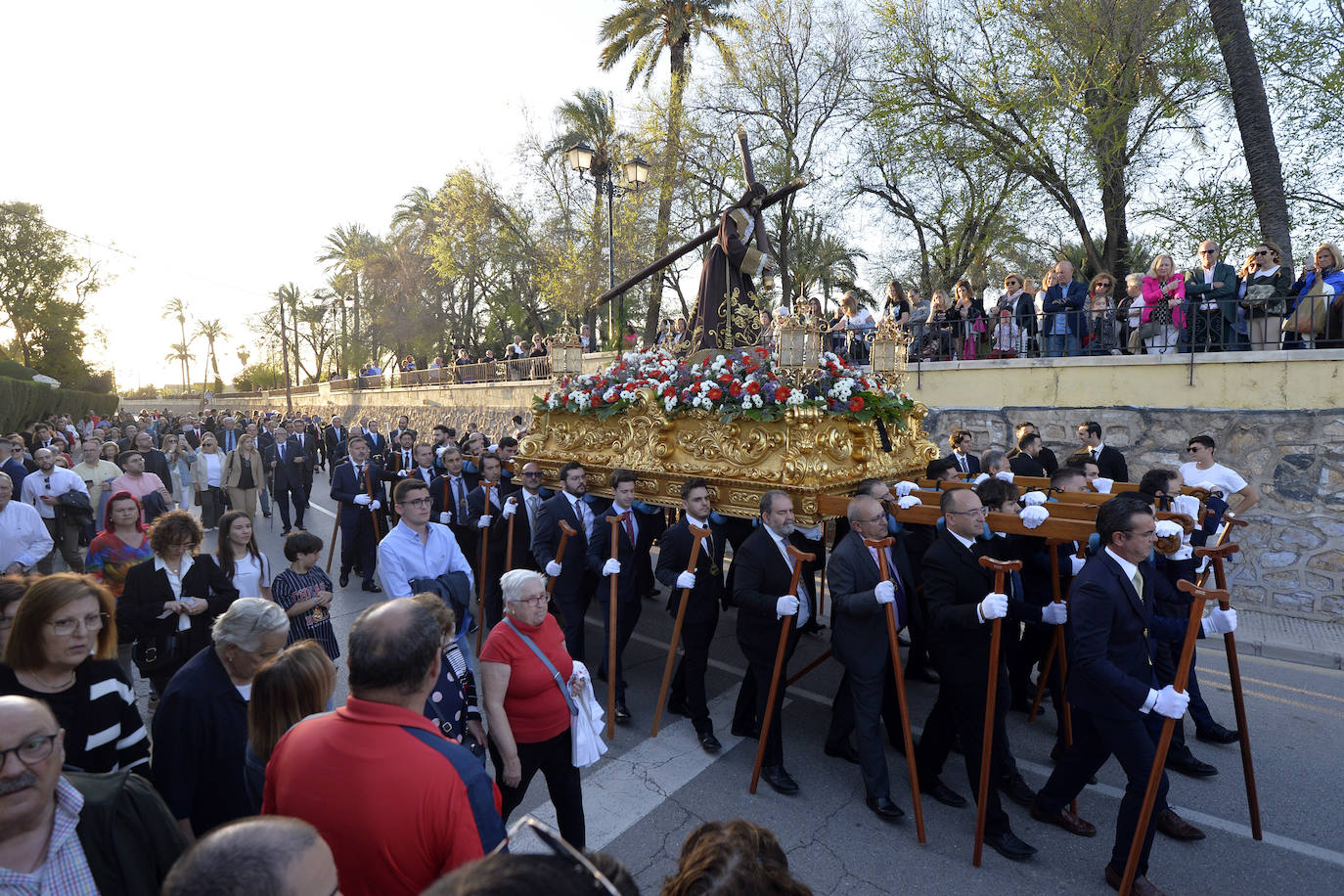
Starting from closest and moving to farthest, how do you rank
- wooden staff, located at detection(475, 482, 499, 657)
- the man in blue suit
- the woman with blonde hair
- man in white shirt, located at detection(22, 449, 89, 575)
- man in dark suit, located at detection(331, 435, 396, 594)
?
the woman with blonde hair, wooden staff, located at detection(475, 482, 499, 657), man in white shirt, located at detection(22, 449, 89, 575), man in dark suit, located at detection(331, 435, 396, 594), the man in blue suit

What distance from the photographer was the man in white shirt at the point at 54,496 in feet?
26.9

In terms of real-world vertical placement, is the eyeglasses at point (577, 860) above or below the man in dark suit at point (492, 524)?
above

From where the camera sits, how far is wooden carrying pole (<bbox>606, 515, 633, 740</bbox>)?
539 centimetres

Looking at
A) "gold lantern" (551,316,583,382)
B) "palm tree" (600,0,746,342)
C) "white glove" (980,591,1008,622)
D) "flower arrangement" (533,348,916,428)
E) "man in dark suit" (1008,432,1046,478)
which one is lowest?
"white glove" (980,591,1008,622)

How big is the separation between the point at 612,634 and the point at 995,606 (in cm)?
294

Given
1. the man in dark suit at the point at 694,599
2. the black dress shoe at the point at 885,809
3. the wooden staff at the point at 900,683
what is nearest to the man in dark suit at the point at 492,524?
the man in dark suit at the point at 694,599

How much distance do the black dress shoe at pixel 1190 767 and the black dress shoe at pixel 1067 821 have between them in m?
1.04

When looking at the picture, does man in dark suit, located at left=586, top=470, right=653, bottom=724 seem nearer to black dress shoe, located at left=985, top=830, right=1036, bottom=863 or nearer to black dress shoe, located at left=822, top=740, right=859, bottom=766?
black dress shoe, located at left=822, top=740, right=859, bottom=766

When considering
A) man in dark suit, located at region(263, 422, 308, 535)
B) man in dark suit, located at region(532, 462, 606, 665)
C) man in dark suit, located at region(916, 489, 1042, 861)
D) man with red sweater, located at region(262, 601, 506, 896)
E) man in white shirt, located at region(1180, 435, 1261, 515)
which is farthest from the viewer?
man in dark suit, located at region(263, 422, 308, 535)

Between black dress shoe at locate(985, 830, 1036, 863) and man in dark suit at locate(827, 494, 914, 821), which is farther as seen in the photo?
man in dark suit at locate(827, 494, 914, 821)

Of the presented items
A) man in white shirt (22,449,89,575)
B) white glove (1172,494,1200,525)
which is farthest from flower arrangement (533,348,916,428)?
man in white shirt (22,449,89,575)

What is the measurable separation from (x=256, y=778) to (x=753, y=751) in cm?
334

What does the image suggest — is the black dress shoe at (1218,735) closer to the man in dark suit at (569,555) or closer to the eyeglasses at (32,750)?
the man in dark suit at (569,555)

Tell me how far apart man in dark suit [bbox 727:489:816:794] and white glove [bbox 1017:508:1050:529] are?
1411 mm
